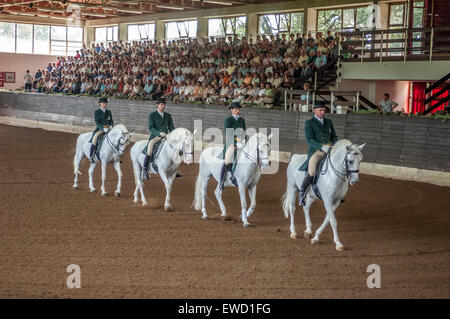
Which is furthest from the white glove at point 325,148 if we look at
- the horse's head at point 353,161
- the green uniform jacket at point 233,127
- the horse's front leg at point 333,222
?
the green uniform jacket at point 233,127

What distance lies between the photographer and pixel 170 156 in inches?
446

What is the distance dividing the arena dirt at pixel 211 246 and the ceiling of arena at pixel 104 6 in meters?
21.0

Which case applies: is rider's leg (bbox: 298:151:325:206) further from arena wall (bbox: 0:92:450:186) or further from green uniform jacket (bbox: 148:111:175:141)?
arena wall (bbox: 0:92:450:186)

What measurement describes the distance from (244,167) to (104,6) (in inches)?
1112

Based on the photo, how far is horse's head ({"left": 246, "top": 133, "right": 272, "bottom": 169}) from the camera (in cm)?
951

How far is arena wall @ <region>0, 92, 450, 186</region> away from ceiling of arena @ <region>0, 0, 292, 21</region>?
924 cm

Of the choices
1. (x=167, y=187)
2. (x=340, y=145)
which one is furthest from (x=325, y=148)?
(x=167, y=187)

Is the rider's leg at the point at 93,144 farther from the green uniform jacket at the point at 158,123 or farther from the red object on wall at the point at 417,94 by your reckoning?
the red object on wall at the point at 417,94

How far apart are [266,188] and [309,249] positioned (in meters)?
5.62

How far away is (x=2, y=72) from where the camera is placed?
143 feet

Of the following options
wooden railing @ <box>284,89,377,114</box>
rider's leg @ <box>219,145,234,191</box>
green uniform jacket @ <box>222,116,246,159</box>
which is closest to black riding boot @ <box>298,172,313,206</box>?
rider's leg @ <box>219,145,234,191</box>

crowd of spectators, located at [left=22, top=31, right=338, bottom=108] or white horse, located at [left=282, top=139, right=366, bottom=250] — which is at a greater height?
crowd of spectators, located at [left=22, top=31, right=338, bottom=108]
